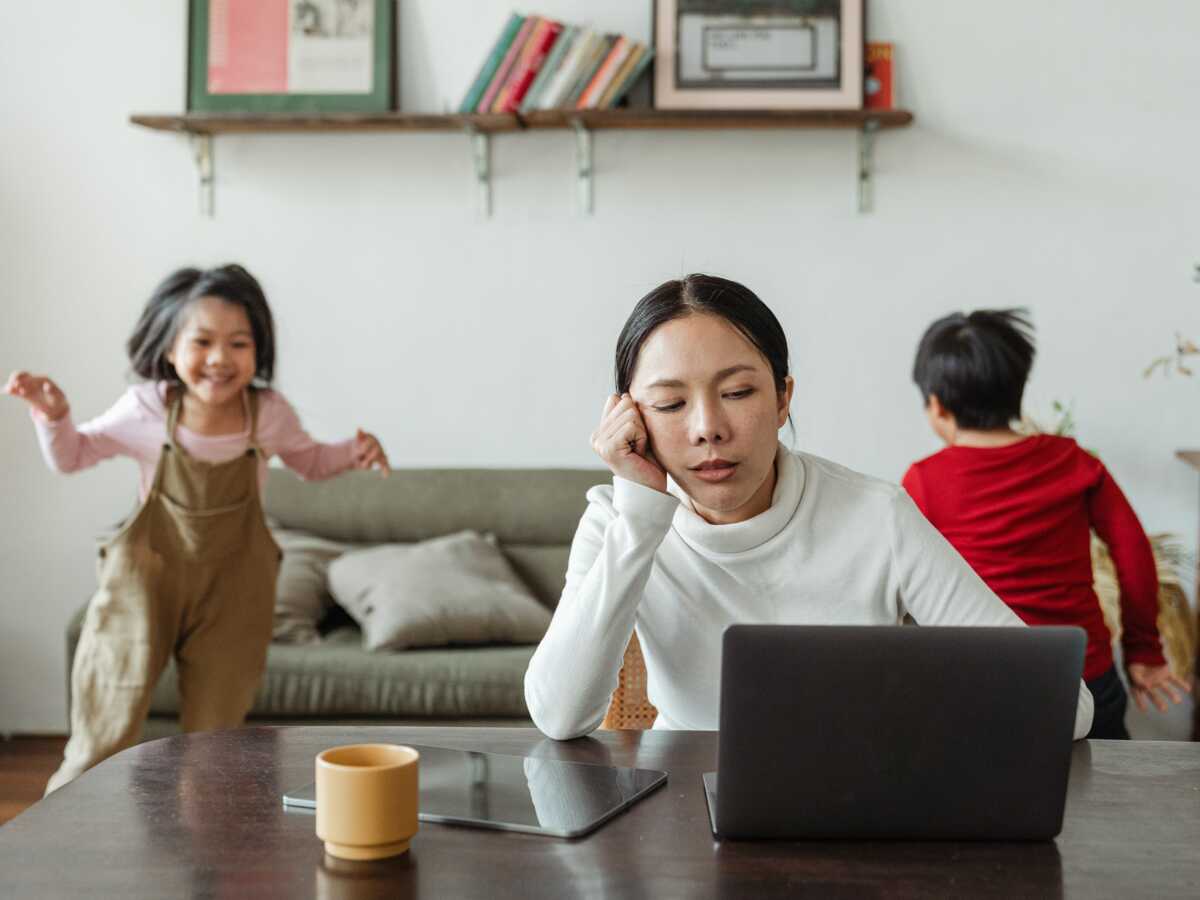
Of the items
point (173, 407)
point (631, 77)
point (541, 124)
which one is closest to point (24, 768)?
point (173, 407)

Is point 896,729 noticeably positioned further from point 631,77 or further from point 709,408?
point 631,77

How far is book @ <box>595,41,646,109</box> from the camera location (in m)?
3.51

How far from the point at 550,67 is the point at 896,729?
9.16ft

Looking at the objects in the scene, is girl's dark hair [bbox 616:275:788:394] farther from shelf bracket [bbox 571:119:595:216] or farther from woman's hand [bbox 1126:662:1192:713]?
shelf bracket [bbox 571:119:595:216]

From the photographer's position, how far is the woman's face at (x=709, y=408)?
147 centimetres

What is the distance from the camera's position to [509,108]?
11.5 feet

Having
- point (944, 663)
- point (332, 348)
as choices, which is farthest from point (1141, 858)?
point (332, 348)

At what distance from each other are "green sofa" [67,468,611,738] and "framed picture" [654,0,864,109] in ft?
3.41

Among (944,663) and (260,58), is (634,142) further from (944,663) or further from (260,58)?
(944,663)

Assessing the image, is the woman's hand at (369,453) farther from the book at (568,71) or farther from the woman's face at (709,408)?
the woman's face at (709,408)

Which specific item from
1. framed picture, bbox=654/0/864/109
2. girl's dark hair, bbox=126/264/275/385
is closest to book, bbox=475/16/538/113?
framed picture, bbox=654/0/864/109

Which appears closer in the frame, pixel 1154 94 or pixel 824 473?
pixel 824 473

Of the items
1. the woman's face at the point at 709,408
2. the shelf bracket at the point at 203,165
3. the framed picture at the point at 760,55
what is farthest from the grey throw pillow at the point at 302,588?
the woman's face at the point at 709,408

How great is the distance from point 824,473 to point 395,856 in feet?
2.44
